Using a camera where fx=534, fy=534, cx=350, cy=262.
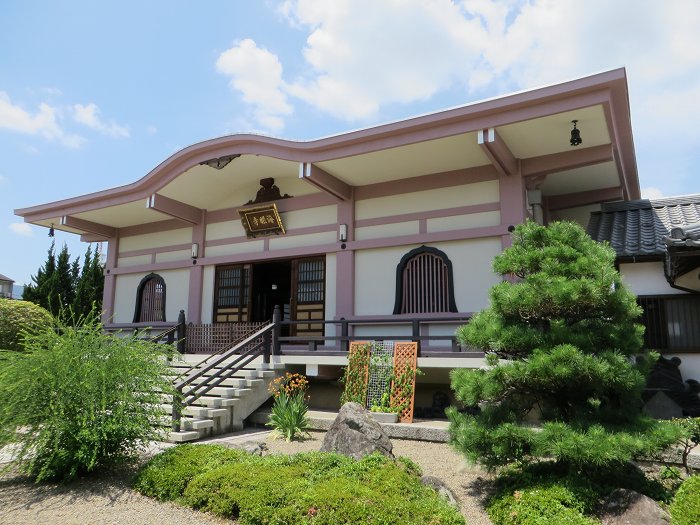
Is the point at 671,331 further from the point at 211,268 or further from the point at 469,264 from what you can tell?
the point at 211,268

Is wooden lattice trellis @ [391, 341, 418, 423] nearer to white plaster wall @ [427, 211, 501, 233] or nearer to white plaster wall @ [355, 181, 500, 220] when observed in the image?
white plaster wall @ [427, 211, 501, 233]

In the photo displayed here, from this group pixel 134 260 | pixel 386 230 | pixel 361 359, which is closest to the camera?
pixel 361 359

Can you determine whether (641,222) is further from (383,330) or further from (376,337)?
(376,337)

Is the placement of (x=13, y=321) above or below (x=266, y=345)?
above

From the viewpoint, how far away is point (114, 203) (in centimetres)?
1316

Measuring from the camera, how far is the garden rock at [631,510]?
13.4 feet

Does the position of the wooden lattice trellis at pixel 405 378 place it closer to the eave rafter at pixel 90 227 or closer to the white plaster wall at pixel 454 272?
the white plaster wall at pixel 454 272

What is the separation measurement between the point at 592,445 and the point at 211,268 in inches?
432

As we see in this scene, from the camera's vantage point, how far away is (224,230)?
13.7 meters

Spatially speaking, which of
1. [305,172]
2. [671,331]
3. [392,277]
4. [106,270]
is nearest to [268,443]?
[392,277]

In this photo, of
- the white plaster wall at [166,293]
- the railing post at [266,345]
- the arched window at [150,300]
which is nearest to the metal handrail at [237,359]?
the railing post at [266,345]

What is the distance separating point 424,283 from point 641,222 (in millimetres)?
4267

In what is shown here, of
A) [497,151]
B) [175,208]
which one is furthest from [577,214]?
[175,208]

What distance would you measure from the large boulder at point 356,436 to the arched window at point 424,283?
457cm
